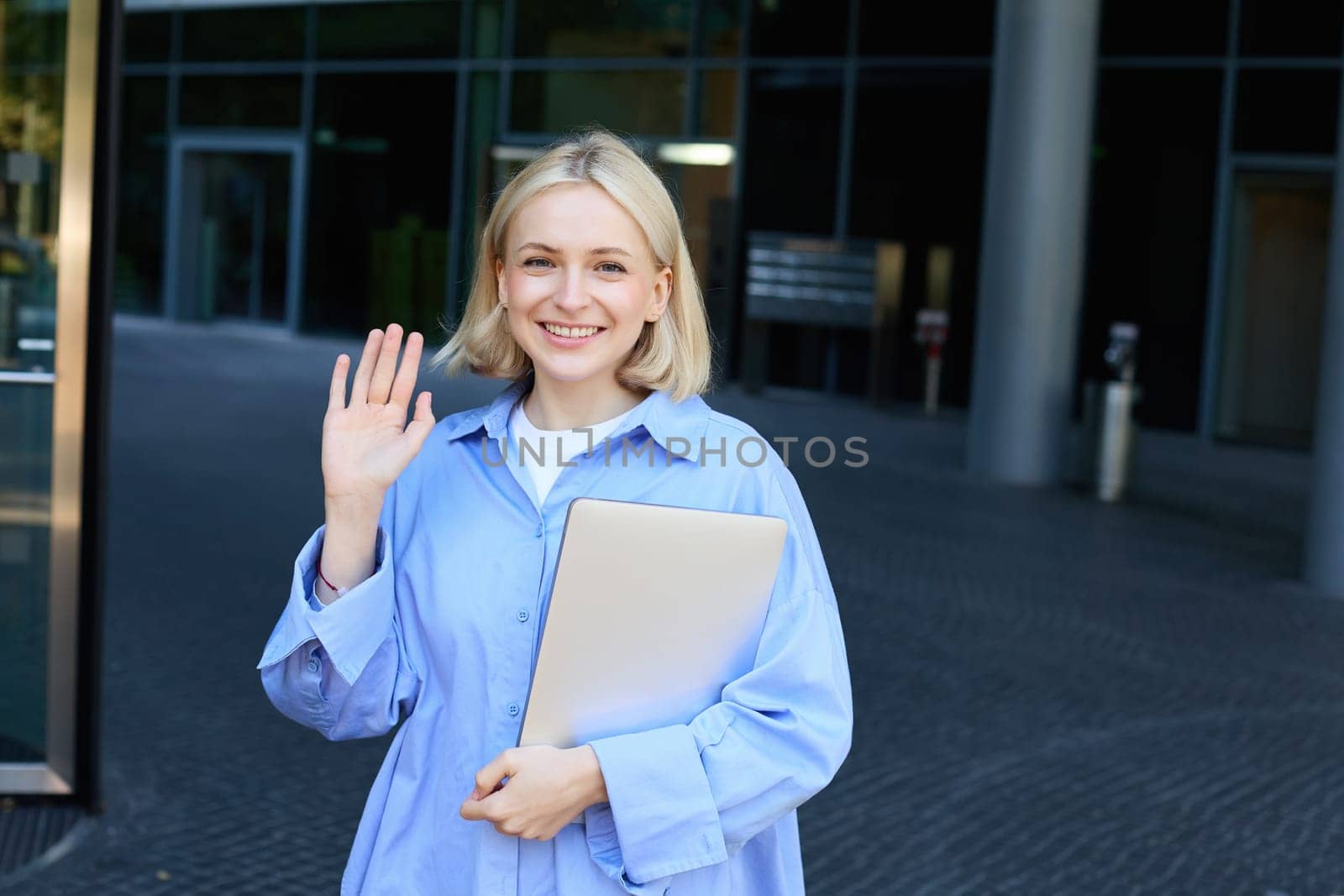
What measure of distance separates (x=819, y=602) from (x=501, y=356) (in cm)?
60

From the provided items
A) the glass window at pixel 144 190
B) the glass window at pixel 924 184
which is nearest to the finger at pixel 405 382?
the glass window at pixel 924 184

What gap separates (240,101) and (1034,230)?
14302 mm

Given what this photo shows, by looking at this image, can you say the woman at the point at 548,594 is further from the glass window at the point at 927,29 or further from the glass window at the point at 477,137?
the glass window at the point at 477,137

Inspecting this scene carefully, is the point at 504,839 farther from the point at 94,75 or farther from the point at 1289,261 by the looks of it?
the point at 1289,261

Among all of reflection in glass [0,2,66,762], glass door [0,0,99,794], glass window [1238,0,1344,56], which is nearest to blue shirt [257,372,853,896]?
glass door [0,0,99,794]

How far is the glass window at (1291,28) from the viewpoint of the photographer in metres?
15.0

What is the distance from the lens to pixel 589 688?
1.91 m

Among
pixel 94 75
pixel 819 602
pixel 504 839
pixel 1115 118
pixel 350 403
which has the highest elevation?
pixel 1115 118

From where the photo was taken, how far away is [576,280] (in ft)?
6.69

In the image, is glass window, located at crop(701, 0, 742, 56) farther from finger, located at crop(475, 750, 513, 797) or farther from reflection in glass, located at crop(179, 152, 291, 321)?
finger, located at crop(475, 750, 513, 797)

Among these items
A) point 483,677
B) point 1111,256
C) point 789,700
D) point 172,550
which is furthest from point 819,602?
point 1111,256

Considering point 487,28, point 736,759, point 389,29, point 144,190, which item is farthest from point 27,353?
point 144,190

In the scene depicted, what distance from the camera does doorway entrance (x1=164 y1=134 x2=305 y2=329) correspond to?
2253cm

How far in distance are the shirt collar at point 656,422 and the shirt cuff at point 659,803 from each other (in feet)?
1.22
